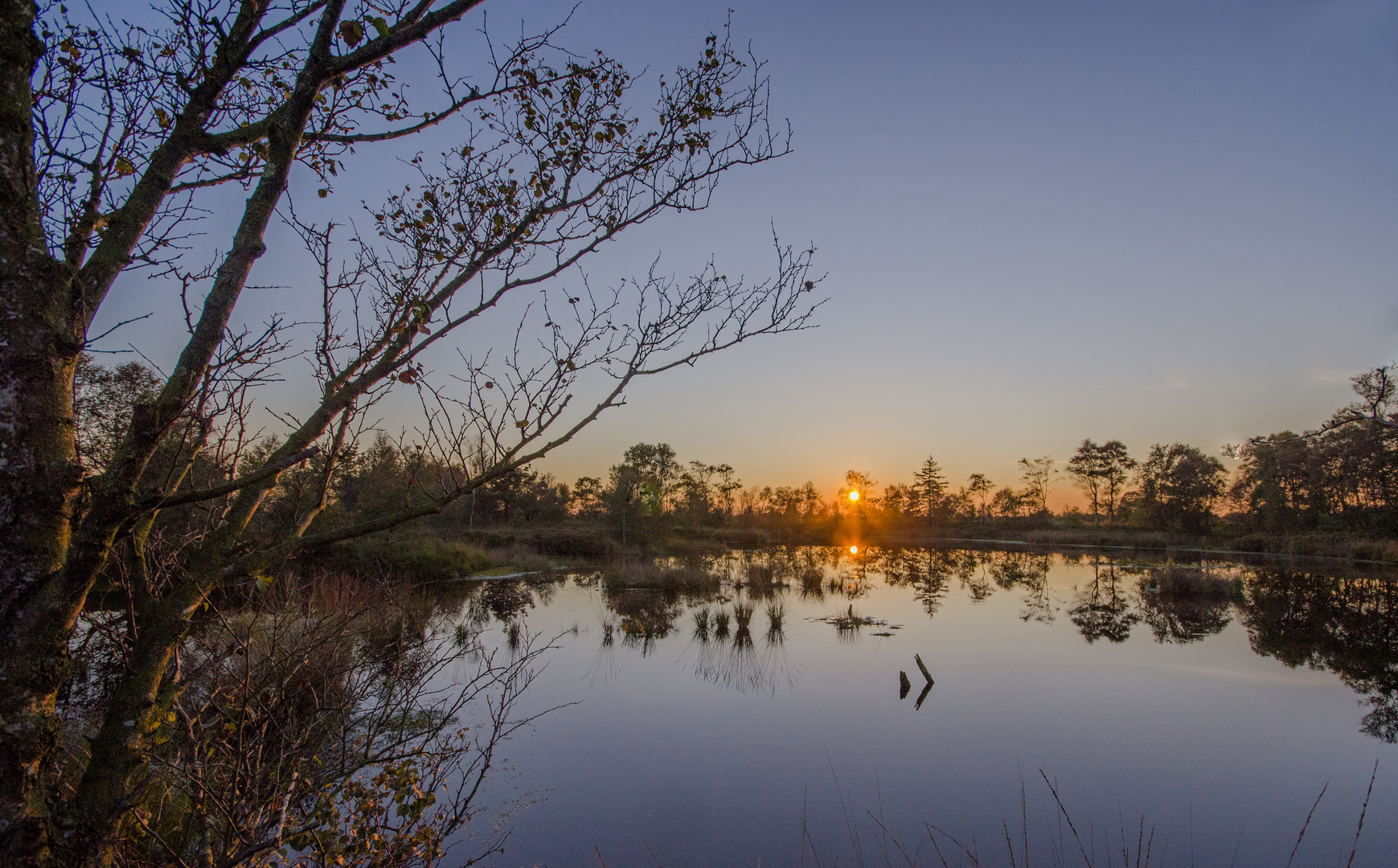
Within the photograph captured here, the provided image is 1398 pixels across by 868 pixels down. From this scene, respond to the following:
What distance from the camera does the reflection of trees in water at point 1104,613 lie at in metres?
13.6

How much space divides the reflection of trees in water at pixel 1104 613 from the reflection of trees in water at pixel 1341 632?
220 cm

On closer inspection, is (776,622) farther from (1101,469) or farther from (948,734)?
(1101,469)

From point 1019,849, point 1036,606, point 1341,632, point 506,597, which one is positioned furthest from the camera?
point 506,597

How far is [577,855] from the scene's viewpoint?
16.9 ft

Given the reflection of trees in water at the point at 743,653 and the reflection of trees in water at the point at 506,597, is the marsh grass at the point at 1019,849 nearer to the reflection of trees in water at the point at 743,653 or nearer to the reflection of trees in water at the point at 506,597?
the reflection of trees in water at the point at 743,653

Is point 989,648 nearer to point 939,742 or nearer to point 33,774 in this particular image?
point 939,742

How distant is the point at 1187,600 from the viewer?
699 inches

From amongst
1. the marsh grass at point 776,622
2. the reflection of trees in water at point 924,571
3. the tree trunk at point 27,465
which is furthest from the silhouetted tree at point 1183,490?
the tree trunk at point 27,465

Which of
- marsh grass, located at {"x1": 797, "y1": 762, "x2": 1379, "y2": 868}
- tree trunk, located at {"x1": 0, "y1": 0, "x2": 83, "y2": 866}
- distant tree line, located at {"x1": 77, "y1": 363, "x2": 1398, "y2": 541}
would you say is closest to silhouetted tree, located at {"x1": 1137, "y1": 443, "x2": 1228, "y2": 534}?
distant tree line, located at {"x1": 77, "y1": 363, "x2": 1398, "y2": 541}

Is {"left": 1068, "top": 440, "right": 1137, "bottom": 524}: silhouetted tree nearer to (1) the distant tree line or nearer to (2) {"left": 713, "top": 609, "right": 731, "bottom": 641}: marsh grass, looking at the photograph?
(1) the distant tree line

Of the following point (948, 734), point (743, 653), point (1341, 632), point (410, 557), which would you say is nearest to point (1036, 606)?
point (1341, 632)

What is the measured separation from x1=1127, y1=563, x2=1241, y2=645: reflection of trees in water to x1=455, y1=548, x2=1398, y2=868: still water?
6.6 inches

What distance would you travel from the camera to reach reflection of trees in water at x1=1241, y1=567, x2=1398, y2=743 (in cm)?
957

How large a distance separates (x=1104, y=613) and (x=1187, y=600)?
3.91m
